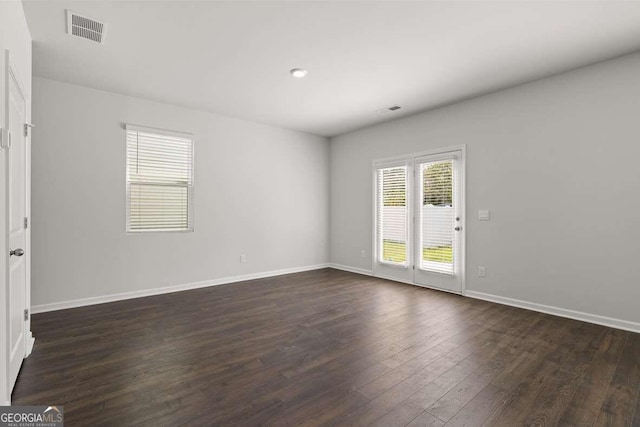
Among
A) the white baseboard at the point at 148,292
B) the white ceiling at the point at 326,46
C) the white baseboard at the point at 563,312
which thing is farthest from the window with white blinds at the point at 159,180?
the white baseboard at the point at 563,312

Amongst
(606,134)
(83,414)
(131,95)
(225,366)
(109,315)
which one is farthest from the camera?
(131,95)

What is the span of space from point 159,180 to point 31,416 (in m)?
3.36

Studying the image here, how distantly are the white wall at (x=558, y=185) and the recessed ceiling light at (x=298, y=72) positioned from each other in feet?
7.59

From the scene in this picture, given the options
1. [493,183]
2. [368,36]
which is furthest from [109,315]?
[493,183]

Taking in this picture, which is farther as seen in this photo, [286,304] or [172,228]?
[172,228]

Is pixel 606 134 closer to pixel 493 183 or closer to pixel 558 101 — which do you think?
pixel 558 101

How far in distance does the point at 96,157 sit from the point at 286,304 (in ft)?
10.4

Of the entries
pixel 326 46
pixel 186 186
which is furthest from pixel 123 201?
pixel 326 46

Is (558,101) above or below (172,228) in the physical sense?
above

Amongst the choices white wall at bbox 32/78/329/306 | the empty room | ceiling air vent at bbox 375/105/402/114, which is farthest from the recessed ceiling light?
white wall at bbox 32/78/329/306

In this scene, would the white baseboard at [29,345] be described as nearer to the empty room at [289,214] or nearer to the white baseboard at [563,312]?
the empty room at [289,214]

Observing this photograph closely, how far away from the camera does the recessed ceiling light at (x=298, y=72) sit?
3.56 meters

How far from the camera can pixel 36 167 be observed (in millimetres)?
3713

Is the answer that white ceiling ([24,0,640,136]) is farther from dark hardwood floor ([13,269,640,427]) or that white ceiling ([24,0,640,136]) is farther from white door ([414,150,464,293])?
dark hardwood floor ([13,269,640,427])
